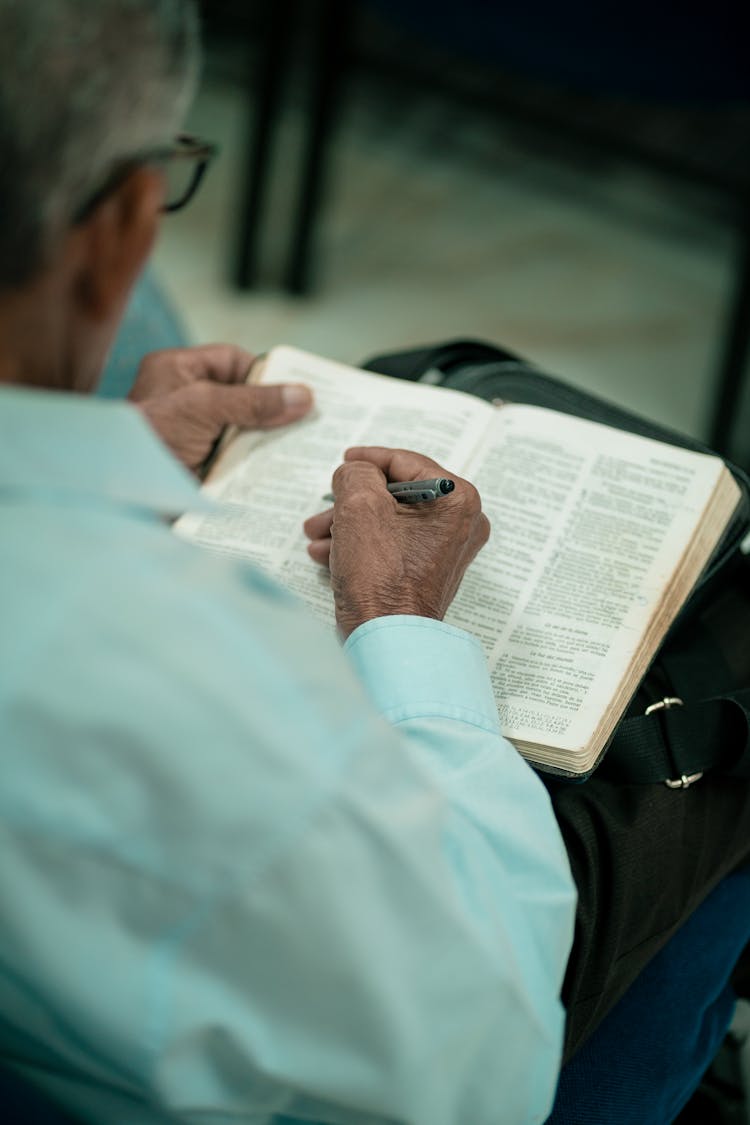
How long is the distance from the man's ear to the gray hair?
15mm

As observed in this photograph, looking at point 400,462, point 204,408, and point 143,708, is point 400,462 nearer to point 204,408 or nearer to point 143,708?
point 204,408

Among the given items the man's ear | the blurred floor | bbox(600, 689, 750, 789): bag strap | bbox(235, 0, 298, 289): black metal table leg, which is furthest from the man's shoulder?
bbox(235, 0, 298, 289): black metal table leg

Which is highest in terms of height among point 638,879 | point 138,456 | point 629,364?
point 138,456

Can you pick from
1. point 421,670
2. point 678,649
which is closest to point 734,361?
point 678,649

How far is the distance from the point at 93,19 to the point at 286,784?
298mm

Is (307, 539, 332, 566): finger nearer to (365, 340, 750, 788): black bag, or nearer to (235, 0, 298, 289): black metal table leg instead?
(365, 340, 750, 788): black bag

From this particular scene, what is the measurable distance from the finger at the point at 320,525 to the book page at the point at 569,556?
0.10 metres

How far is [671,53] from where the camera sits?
1.95 metres

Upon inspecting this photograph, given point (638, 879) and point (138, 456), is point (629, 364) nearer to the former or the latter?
point (638, 879)

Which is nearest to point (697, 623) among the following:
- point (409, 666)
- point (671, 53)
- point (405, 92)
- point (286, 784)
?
point (409, 666)

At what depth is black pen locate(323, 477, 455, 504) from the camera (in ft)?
2.59

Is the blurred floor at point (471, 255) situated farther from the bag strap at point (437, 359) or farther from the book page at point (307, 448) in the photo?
the book page at point (307, 448)

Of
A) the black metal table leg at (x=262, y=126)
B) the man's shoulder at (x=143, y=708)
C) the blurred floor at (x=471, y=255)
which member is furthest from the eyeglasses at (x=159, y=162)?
the black metal table leg at (x=262, y=126)

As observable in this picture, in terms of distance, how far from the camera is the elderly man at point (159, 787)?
0.47 m
